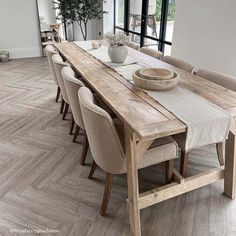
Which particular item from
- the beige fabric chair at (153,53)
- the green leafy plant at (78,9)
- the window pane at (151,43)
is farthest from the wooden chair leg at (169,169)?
the green leafy plant at (78,9)

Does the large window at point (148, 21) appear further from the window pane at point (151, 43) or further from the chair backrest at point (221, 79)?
the chair backrest at point (221, 79)

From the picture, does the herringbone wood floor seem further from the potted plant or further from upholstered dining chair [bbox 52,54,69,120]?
the potted plant

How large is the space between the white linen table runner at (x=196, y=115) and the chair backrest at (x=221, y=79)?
0.46 meters

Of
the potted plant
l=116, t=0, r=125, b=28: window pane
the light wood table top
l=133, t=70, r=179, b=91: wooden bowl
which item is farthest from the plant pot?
l=116, t=0, r=125, b=28: window pane

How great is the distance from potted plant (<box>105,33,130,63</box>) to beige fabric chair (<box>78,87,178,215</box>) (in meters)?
1.05

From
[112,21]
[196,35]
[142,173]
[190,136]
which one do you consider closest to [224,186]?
[142,173]

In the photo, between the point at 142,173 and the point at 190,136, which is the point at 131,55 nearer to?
the point at 142,173

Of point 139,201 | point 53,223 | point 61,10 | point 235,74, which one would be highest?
point 61,10

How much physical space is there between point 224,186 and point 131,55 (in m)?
1.78

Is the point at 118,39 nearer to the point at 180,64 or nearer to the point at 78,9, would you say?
the point at 180,64

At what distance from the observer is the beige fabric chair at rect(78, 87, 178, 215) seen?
1.47 m

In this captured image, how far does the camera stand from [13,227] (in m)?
1.74

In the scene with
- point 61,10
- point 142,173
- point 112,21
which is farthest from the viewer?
point 112,21

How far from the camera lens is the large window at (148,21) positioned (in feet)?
15.4
